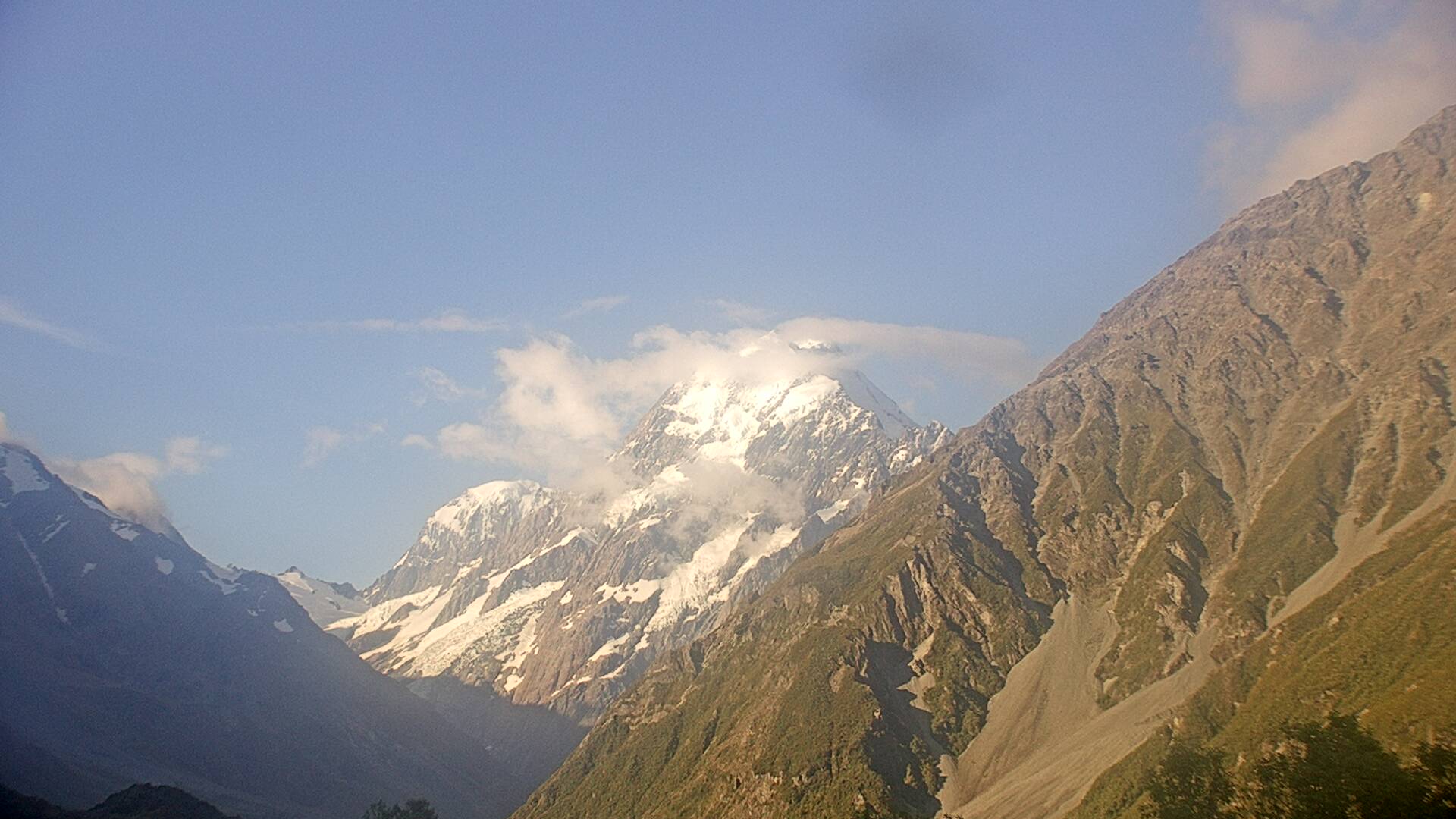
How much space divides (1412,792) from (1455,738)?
29.6m

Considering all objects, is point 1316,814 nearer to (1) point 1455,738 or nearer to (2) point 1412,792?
(2) point 1412,792

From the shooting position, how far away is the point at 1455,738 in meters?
198

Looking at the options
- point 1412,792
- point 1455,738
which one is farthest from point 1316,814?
point 1455,738

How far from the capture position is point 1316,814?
188750mm

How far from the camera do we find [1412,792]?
180 meters

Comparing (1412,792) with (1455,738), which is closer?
(1412,792)

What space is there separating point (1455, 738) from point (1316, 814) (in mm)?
40195
